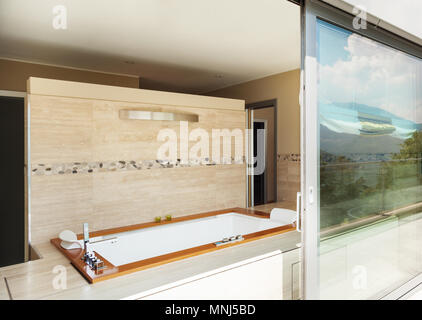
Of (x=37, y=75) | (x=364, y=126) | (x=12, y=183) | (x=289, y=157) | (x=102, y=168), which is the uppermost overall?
(x=37, y=75)

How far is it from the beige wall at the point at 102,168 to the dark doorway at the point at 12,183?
4.54ft

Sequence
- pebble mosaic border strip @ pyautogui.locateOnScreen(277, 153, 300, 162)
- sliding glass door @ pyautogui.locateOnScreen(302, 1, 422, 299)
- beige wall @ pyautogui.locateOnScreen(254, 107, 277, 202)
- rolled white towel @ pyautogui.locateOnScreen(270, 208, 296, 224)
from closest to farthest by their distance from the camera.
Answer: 1. sliding glass door @ pyautogui.locateOnScreen(302, 1, 422, 299)
2. rolled white towel @ pyautogui.locateOnScreen(270, 208, 296, 224)
3. pebble mosaic border strip @ pyautogui.locateOnScreen(277, 153, 300, 162)
4. beige wall @ pyautogui.locateOnScreen(254, 107, 277, 202)

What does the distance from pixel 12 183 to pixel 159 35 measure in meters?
2.71

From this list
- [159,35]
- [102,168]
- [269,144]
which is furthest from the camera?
[269,144]

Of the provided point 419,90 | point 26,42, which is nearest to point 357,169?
point 419,90

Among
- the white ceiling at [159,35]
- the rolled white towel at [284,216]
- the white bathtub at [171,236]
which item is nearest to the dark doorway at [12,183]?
the white ceiling at [159,35]

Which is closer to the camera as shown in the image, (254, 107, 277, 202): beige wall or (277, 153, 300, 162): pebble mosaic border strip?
(277, 153, 300, 162): pebble mosaic border strip

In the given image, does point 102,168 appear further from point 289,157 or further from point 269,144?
point 269,144

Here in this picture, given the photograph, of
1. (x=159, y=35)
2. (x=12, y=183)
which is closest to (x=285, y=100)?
(x=159, y=35)

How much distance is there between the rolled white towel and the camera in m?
3.41

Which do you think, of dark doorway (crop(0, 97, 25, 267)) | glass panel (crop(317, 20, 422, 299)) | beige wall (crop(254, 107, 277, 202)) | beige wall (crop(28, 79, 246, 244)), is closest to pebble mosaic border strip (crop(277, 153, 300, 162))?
beige wall (crop(28, 79, 246, 244))

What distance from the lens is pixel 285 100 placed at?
487 centimetres

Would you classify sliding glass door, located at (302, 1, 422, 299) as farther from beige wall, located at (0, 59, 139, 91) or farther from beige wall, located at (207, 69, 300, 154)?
beige wall, located at (0, 59, 139, 91)
